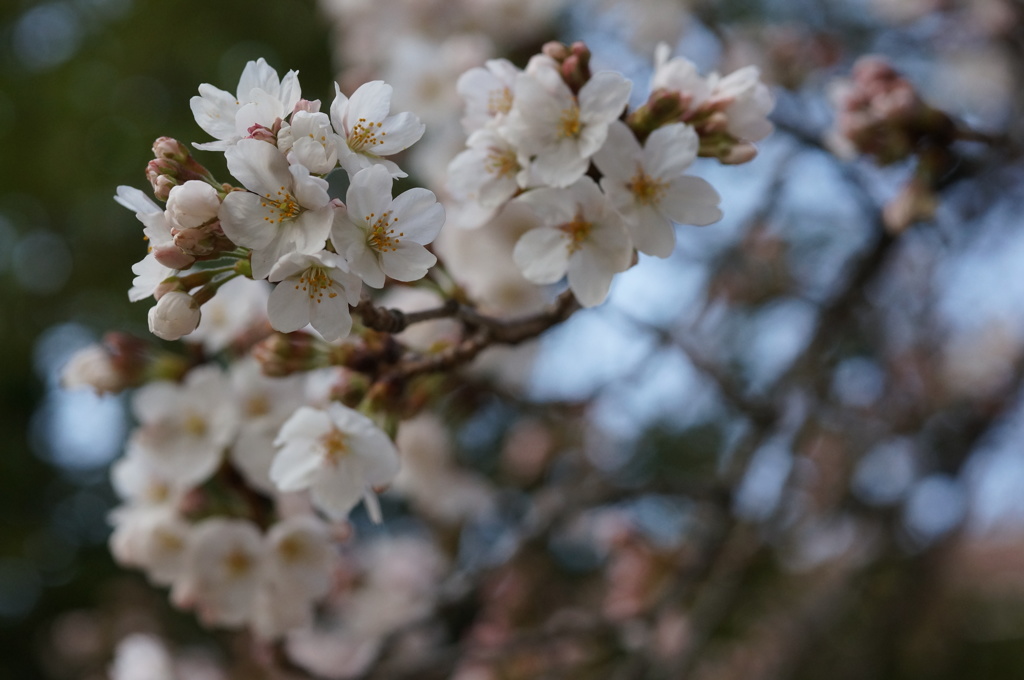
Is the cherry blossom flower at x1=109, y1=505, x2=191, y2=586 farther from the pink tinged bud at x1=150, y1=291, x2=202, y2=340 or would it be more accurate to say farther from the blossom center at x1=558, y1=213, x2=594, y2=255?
the blossom center at x1=558, y1=213, x2=594, y2=255

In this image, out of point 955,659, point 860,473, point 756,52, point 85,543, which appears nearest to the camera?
point 756,52

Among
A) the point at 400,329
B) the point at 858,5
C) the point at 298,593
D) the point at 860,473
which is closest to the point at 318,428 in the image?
the point at 400,329

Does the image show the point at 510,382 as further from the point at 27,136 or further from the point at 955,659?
the point at 27,136

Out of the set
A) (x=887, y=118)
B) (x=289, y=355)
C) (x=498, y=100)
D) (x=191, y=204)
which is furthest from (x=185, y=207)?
(x=887, y=118)

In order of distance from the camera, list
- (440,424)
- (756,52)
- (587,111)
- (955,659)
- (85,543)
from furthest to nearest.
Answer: (85,543)
(955,659)
(756,52)
(440,424)
(587,111)

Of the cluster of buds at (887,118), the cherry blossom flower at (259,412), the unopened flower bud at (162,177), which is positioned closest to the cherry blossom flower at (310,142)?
the unopened flower bud at (162,177)

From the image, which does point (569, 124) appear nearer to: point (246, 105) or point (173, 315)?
point (246, 105)

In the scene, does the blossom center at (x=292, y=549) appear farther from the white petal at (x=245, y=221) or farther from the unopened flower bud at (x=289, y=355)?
the white petal at (x=245, y=221)
